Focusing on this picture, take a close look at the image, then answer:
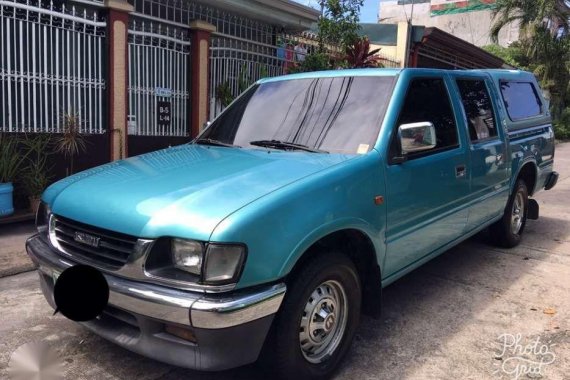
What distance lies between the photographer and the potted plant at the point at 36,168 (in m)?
6.23

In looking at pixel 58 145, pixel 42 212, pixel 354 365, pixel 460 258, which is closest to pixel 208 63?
pixel 58 145

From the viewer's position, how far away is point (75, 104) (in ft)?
23.4

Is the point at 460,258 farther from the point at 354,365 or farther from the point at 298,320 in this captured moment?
the point at 298,320

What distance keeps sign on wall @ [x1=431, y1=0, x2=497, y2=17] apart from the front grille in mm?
38621

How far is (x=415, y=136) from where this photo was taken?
3.41 metres

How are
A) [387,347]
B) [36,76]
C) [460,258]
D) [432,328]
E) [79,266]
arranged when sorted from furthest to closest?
1. [36,76]
2. [460,258]
3. [432,328]
4. [387,347]
5. [79,266]

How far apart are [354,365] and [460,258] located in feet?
8.59

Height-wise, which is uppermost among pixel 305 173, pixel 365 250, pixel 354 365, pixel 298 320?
pixel 305 173

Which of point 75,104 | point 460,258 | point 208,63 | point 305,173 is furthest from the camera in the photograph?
point 208,63

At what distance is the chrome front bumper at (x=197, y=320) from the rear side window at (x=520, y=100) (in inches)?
157

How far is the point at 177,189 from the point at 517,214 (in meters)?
4.46

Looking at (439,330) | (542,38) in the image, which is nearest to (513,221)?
(439,330)

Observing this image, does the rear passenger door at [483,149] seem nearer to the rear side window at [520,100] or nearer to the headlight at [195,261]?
the rear side window at [520,100]

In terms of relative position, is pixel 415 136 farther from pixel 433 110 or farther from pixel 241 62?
pixel 241 62
